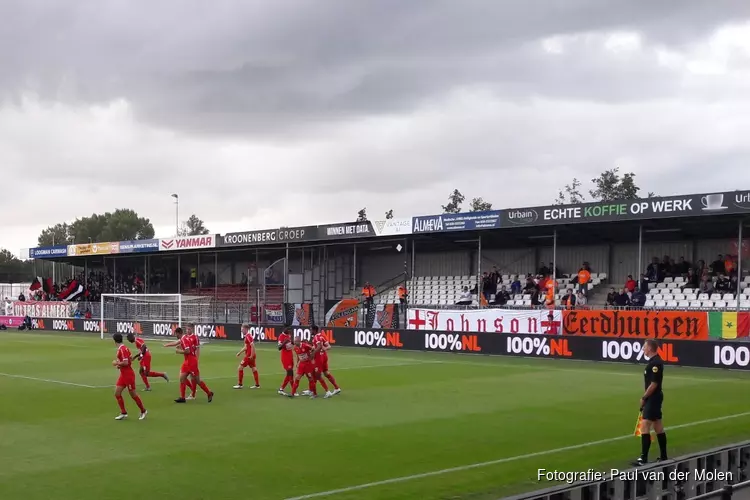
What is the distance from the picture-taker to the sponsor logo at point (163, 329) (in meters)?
48.0

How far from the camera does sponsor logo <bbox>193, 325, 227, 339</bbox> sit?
46406 mm

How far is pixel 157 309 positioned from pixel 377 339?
767 inches

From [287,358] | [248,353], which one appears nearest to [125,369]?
[287,358]

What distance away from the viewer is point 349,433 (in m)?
14.7

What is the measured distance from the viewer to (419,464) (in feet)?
39.3

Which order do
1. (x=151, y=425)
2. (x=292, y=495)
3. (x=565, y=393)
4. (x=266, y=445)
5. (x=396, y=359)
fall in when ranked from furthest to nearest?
(x=396, y=359) → (x=565, y=393) → (x=151, y=425) → (x=266, y=445) → (x=292, y=495)

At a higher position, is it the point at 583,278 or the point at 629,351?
the point at 583,278

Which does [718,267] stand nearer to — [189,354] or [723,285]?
→ [723,285]

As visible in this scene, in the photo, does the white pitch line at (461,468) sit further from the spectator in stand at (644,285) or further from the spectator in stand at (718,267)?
the spectator in stand at (718,267)

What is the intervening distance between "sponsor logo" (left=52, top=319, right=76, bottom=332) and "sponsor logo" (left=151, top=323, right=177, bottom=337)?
341 inches

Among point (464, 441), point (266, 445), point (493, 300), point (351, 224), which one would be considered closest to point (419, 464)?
point (464, 441)

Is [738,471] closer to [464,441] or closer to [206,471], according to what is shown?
[464,441]

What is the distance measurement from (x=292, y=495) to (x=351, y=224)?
3487 cm

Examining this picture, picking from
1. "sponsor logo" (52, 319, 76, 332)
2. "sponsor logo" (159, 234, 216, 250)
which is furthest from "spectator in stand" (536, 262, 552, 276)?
"sponsor logo" (52, 319, 76, 332)
